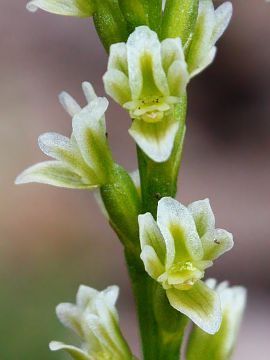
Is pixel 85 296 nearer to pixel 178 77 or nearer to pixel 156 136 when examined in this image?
pixel 156 136

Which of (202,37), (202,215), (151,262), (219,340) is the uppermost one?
(202,37)

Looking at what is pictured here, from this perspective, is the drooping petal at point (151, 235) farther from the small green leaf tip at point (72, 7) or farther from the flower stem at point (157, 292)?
the small green leaf tip at point (72, 7)

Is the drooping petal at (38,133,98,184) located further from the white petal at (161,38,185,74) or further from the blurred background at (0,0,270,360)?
the blurred background at (0,0,270,360)

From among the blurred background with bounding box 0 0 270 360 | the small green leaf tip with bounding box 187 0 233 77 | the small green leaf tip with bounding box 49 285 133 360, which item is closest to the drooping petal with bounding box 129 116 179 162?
the small green leaf tip with bounding box 187 0 233 77

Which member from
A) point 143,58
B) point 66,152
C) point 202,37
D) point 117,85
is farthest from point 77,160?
point 202,37

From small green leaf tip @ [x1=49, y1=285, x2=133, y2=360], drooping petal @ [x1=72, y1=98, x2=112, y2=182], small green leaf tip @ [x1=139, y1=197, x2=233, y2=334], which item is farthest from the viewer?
small green leaf tip @ [x1=49, y1=285, x2=133, y2=360]

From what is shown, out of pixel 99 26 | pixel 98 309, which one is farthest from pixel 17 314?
pixel 99 26
